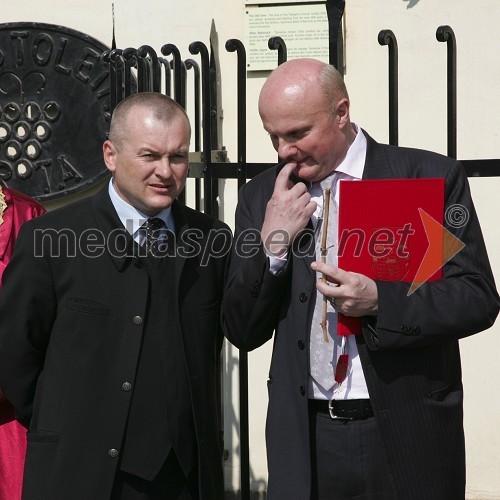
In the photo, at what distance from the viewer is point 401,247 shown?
108 inches

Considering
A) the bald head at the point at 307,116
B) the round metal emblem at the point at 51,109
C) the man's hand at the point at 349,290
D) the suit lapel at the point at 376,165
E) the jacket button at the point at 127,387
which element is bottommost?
the jacket button at the point at 127,387

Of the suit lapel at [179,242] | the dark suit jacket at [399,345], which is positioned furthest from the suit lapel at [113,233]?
the dark suit jacket at [399,345]

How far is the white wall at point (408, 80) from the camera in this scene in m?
5.08

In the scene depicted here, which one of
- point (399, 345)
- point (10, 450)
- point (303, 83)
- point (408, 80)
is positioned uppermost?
point (408, 80)

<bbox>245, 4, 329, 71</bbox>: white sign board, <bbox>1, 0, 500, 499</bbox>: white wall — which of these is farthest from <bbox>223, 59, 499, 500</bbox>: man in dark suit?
<bbox>1, 0, 500, 499</bbox>: white wall

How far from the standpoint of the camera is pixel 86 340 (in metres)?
2.94

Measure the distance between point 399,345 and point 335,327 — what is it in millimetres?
232

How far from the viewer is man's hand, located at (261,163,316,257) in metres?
2.78

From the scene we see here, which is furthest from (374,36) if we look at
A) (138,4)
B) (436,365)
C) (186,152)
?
(436,365)

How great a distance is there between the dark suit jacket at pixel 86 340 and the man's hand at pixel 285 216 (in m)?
0.38

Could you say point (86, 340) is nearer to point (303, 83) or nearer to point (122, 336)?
point (122, 336)

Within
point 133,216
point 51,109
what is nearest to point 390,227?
point 133,216

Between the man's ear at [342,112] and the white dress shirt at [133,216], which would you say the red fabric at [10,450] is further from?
the man's ear at [342,112]

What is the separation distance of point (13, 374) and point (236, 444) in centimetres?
271
